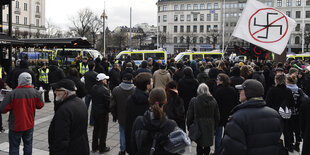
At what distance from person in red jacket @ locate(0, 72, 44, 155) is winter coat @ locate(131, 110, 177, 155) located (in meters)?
2.67

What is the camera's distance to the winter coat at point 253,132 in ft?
9.28

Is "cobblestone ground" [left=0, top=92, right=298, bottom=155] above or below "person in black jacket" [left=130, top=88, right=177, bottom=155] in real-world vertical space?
below

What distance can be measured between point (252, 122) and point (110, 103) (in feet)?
10.3

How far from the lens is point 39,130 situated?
735 centimetres

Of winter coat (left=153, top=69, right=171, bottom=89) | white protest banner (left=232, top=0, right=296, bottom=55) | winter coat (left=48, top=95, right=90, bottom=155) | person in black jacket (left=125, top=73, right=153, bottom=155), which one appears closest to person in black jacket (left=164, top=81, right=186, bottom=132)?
person in black jacket (left=125, top=73, right=153, bottom=155)

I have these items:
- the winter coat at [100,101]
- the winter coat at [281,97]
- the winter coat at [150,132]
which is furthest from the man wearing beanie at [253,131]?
the winter coat at [100,101]

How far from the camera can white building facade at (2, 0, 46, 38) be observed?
70.8 m

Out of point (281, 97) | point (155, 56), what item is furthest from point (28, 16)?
point (281, 97)

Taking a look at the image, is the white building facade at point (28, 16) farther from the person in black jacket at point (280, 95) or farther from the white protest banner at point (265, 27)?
the person in black jacket at point (280, 95)

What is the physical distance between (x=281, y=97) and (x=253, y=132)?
315 cm

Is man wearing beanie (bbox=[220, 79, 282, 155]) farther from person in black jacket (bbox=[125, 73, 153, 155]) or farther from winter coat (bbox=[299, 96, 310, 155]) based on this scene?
person in black jacket (bbox=[125, 73, 153, 155])

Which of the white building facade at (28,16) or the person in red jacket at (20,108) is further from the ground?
the white building facade at (28,16)

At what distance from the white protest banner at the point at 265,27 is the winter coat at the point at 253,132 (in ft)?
17.0

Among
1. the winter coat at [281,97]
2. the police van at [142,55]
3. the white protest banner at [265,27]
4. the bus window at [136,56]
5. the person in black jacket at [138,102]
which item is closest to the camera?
the person in black jacket at [138,102]
